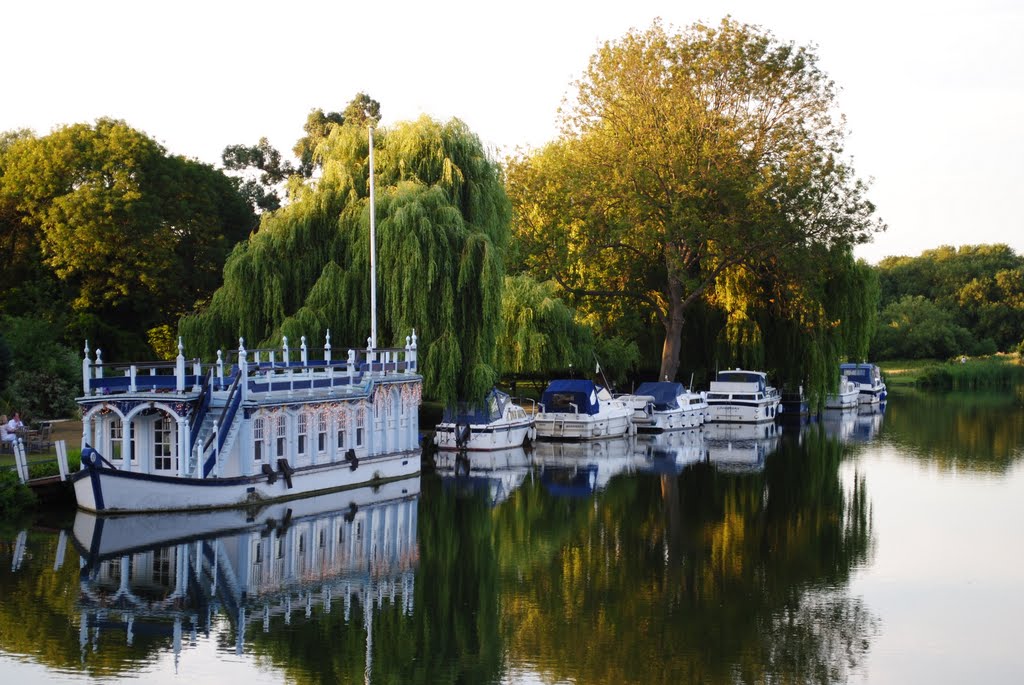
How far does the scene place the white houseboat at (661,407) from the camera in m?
55.0

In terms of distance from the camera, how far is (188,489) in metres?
28.9

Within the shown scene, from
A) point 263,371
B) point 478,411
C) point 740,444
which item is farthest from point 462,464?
point 740,444

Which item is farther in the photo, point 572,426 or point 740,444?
point 740,444

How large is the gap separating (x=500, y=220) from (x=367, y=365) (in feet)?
33.2

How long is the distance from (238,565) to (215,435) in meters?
5.79

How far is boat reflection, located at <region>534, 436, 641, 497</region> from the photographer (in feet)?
124

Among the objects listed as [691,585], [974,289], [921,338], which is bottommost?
[691,585]

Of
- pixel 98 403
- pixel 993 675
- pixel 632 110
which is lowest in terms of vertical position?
pixel 993 675

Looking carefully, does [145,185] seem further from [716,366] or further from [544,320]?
[716,366]

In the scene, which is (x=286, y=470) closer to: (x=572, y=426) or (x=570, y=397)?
(x=572, y=426)

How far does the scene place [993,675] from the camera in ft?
60.0

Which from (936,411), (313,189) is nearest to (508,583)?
(313,189)

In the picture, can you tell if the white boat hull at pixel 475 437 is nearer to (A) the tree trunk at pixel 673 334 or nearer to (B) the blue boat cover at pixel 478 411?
(B) the blue boat cover at pixel 478 411

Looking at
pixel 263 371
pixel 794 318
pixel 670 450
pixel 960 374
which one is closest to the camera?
pixel 263 371
